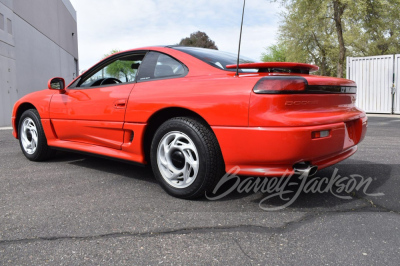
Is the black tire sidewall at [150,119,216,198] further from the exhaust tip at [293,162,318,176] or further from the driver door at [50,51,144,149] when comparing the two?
the exhaust tip at [293,162,318,176]

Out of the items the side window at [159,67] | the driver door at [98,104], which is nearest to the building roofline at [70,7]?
the driver door at [98,104]

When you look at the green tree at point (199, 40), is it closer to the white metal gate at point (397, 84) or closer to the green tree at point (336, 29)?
the green tree at point (336, 29)

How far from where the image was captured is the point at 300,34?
962 inches

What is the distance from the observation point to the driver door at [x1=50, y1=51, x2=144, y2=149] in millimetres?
3398

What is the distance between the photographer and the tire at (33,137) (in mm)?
4371

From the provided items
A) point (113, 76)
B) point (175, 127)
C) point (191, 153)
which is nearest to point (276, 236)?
point (191, 153)

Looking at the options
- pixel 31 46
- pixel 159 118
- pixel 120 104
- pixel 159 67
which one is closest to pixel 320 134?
pixel 159 118

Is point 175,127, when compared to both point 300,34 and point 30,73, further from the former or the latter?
point 300,34

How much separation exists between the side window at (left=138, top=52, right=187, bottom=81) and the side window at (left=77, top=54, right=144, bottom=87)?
12 cm

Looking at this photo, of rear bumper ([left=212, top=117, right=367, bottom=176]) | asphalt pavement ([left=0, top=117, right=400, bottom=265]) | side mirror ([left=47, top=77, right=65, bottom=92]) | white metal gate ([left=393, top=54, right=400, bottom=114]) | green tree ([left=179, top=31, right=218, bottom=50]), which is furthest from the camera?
green tree ([left=179, top=31, right=218, bottom=50])

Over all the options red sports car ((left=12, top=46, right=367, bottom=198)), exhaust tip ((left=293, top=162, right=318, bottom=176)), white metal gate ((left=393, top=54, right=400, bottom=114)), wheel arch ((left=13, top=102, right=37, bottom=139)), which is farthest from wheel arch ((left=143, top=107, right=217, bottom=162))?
white metal gate ((left=393, top=54, right=400, bottom=114))

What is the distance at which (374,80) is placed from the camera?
16578mm

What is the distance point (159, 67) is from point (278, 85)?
4.26 ft

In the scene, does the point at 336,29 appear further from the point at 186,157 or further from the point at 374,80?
the point at 186,157
